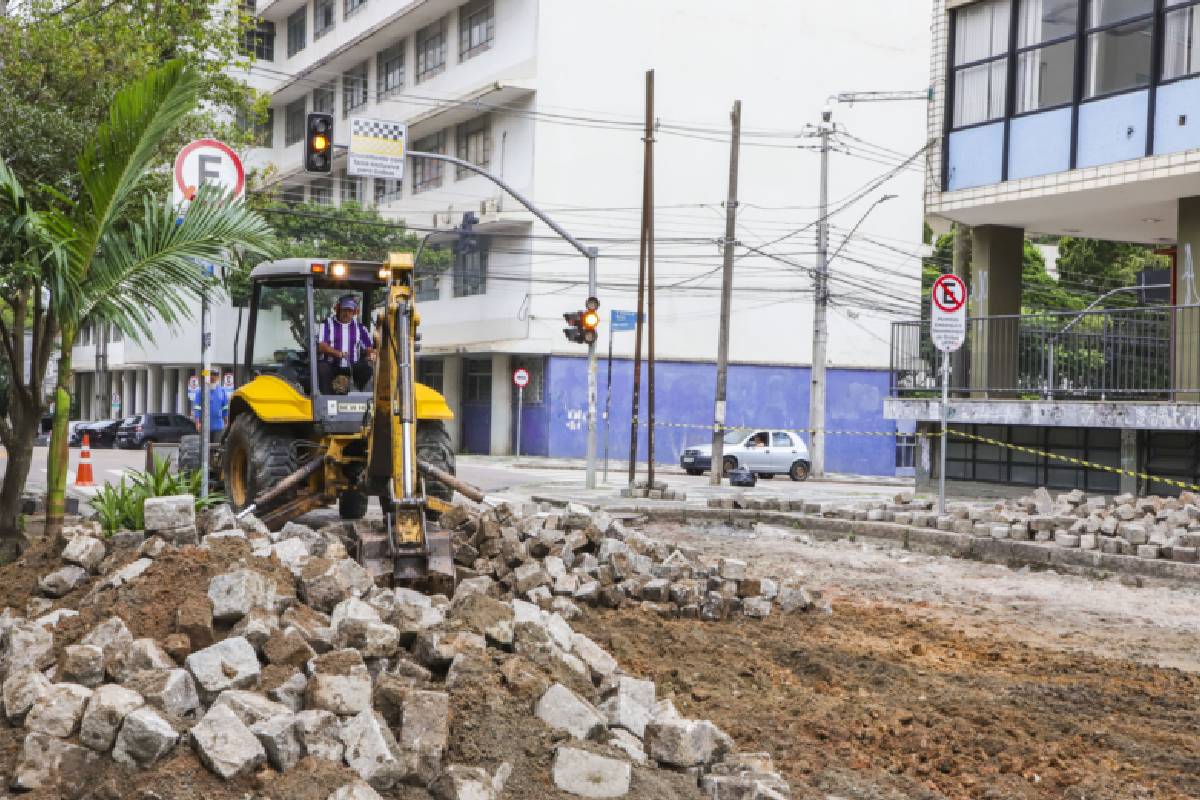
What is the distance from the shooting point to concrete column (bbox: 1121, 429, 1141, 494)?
20.2 m

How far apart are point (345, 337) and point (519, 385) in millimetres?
28469

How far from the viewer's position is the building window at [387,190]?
47.2 metres

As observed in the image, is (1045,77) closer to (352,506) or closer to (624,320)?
(624,320)

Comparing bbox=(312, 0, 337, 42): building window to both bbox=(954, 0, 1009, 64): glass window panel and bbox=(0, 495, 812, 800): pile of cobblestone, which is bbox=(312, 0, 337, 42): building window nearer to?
bbox=(954, 0, 1009, 64): glass window panel

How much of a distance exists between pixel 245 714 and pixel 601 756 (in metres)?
1.40

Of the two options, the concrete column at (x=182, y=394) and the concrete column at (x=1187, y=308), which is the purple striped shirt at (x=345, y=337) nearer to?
the concrete column at (x=1187, y=308)

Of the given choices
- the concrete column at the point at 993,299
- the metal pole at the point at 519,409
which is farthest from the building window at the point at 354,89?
the concrete column at the point at 993,299

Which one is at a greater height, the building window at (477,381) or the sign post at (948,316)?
the sign post at (948,316)

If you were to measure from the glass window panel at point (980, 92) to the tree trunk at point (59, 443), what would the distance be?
17429 millimetres

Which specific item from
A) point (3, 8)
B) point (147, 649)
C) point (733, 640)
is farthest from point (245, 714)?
point (3, 8)

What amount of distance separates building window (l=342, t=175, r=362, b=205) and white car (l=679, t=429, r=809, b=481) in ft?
66.8

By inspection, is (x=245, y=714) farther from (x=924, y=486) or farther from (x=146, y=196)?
(x=924, y=486)

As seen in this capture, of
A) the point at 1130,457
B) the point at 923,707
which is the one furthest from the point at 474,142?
the point at 923,707

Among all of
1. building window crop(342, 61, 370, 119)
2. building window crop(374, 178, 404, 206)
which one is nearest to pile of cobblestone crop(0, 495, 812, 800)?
building window crop(374, 178, 404, 206)
